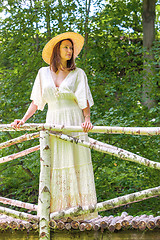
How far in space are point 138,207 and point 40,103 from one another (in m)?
3.79

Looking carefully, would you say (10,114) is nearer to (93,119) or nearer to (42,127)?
(93,119)

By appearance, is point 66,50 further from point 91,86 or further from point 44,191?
point 91,86

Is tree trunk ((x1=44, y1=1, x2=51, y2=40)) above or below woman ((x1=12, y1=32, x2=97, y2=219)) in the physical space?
above

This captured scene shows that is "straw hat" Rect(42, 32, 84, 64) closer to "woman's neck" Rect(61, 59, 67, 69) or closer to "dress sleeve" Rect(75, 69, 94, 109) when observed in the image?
"woman's neck" Rect(61, 59, 67, 69)

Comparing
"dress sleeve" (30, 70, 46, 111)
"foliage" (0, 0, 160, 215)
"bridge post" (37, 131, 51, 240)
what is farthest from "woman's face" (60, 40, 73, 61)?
"foliage" (0, 0, 160, 215)

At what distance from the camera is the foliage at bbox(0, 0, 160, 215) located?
646cm

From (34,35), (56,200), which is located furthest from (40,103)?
(34,35)

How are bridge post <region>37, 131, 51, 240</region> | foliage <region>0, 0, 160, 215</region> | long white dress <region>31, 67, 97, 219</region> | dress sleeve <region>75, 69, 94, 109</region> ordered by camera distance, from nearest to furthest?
bridge post <region>37, 131, 51, 240</region>, long white dress <region>31, 67, 97, 219</region>, dress sleeve <region>75, 69, 94, 109</region>, foliage <region>0, 0, 160, 215</region>

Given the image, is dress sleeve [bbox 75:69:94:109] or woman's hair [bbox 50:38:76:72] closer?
dress sleeve [bbox 75:69:94:109]

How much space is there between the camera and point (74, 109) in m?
3.05

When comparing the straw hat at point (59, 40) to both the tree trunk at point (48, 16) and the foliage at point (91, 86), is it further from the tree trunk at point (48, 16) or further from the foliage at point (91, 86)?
the tree trunk at point (48, 16)

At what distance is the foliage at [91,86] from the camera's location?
646 centimetres

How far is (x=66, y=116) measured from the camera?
3016 millimetres

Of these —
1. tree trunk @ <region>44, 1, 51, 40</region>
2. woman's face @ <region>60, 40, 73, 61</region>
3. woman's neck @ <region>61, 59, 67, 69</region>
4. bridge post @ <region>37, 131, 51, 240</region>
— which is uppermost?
tree trunk @ <region>44, 1, 51, 40</region>
